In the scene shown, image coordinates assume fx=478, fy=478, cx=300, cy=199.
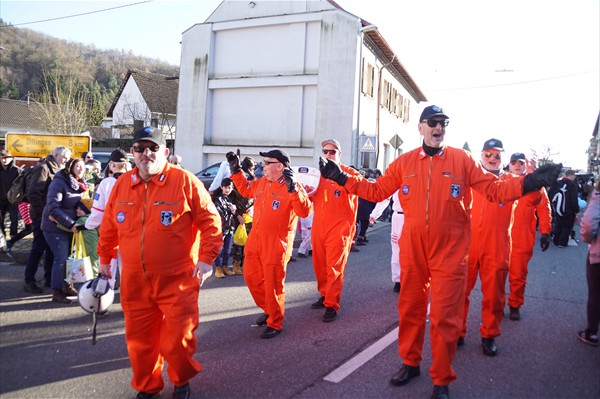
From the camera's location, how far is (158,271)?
356 cm

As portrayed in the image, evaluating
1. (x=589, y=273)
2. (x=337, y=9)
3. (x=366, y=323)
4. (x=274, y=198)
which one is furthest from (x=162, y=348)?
(x=337, y=9)

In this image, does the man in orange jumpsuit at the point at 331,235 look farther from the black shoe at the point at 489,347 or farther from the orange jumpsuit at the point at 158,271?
the orange jumpsuit at the point at 158,271

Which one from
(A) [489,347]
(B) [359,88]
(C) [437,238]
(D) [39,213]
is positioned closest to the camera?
(C) [437,238]

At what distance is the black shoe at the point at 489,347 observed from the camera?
4.79 m

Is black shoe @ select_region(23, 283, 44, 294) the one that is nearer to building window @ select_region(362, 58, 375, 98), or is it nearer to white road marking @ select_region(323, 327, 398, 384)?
white road marking @ select_region(323, 327, 398, 384)

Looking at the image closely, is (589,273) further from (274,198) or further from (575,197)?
(575,197)

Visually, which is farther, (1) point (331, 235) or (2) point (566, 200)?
(2) point (566, 200)

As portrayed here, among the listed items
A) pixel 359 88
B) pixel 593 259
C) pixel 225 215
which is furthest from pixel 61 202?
pixel 359 88

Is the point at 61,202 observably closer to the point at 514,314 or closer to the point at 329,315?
the point at 329,315

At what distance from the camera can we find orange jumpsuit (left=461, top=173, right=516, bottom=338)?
486 cm

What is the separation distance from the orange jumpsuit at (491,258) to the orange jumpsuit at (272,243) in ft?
6.03

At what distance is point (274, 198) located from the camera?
530 cm

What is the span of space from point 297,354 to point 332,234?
1751mm

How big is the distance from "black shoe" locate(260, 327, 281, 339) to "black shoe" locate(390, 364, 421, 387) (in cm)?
152
